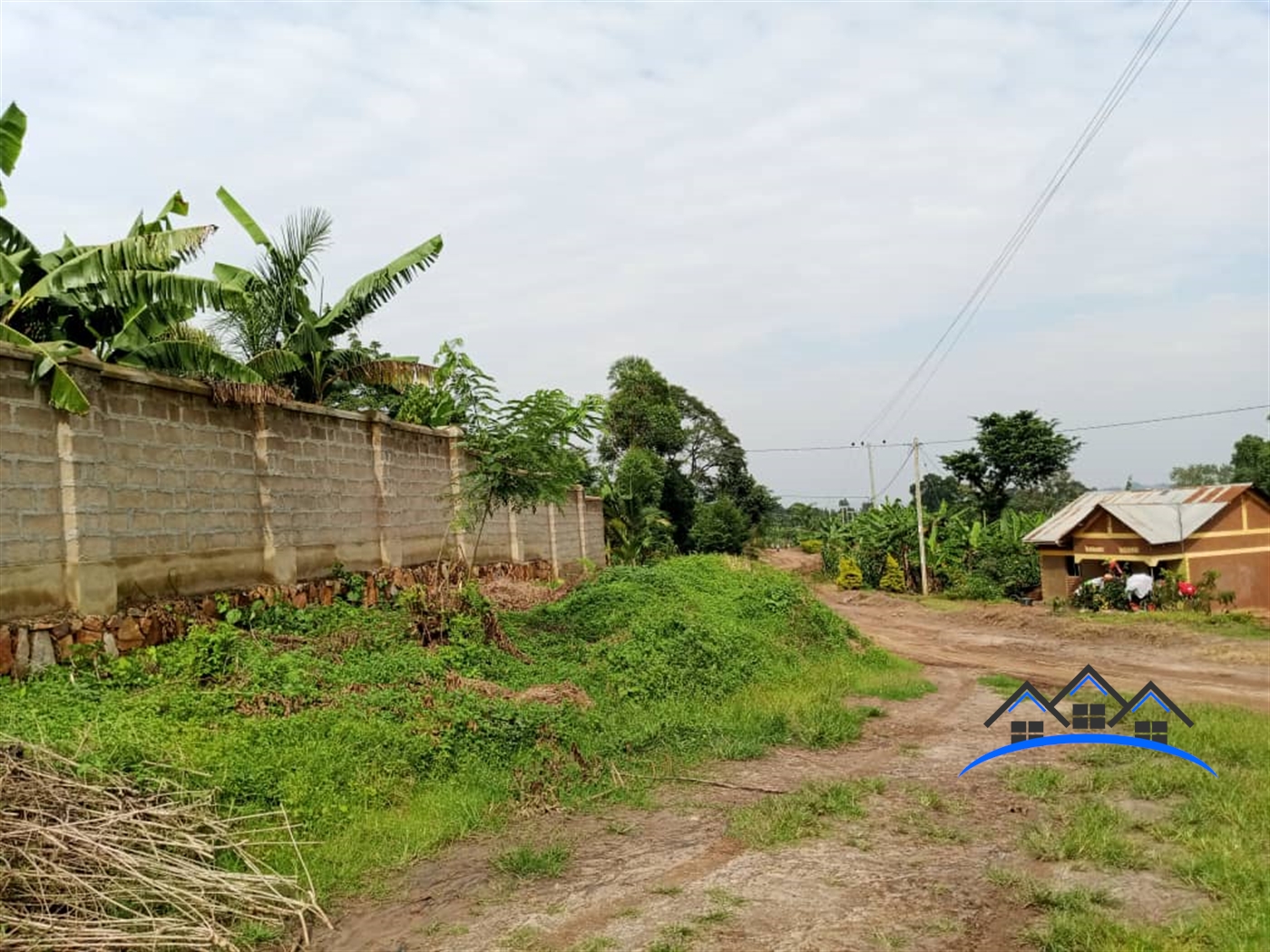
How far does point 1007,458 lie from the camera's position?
33.4 meters

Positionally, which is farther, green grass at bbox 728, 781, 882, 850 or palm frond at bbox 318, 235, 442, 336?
palm frond at bbox 318, 235, 442, 336

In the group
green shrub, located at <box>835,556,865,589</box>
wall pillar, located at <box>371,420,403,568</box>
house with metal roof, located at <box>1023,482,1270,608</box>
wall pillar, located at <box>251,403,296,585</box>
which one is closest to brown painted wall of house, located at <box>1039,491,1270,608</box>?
house with metal roof, located at <box>1023,482,1270,608</box>

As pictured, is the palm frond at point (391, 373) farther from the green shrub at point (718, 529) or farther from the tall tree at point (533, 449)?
the green shrub at point (718, 529)

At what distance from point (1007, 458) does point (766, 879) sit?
31.5 metres

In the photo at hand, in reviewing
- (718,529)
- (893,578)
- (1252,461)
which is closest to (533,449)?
(893,578)

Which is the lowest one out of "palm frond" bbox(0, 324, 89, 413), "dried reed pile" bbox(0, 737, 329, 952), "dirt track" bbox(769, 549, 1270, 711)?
"dirt track" bbox(769, 549, 1270, 711)

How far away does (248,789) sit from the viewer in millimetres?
A: 5359

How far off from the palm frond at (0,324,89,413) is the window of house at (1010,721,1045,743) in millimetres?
7912

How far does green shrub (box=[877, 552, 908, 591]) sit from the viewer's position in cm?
2855

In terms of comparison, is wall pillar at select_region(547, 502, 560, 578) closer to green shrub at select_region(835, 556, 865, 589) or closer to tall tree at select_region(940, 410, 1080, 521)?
green shrub at select_region(835, 556, 865, 589)

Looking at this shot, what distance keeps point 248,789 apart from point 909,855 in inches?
→ 149

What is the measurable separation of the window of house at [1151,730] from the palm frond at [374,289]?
370 inches

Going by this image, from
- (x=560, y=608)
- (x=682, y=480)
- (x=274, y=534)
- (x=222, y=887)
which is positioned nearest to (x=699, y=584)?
(x=560, y=608)

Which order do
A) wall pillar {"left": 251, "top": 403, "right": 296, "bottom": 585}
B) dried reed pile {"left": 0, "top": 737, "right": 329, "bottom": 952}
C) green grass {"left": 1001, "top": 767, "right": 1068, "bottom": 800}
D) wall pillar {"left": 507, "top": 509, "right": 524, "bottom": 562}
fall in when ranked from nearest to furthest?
dried reed pile {"left": 0, "top": 737, "right": 329, "bottom": 952} → green grass {"left": 1001, "top": 767, "right": 1068, "bottom": 800} → wall pillar {"left": 251, "top": 403, "right": 296, "bottom": 585} → wall pillar {"left": 507, "top": 509, "right": 524, "bottom": 562}
